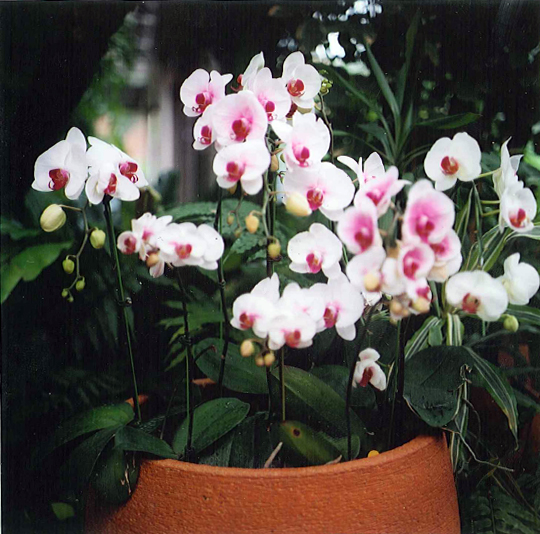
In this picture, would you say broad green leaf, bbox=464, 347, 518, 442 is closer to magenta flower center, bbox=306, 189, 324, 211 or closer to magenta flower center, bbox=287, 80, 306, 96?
Answer: magenta flower center, bbox=306, 189, 324, 211

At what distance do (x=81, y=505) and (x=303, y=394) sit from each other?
1.05ft

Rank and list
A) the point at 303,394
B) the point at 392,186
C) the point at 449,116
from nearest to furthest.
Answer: the point at 392,186
the point at 303,394
the point at 449,116

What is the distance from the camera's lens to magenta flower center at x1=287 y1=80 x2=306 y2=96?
67 cm

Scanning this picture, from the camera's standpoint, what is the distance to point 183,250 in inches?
24.3

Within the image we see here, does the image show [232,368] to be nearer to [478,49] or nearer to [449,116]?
[449,116]

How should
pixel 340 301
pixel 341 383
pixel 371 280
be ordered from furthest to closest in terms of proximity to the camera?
1. pixel 341 383
2. pixel 340 301
3. pixel 371 280

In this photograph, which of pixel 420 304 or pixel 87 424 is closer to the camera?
pixel 420 304

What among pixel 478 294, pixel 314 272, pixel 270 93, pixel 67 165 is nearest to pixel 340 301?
pixel 314 272

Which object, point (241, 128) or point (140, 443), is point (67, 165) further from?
point (140, 443)

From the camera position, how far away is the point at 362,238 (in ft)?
1.80

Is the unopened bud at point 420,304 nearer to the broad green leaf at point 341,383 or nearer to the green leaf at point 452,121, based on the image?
the broad green leaf at point 341,383

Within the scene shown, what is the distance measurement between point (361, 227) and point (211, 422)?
0.32m

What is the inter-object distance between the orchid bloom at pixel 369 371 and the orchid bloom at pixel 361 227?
21 centimetres

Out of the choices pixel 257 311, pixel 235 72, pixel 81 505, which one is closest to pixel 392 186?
pixel 257 311
